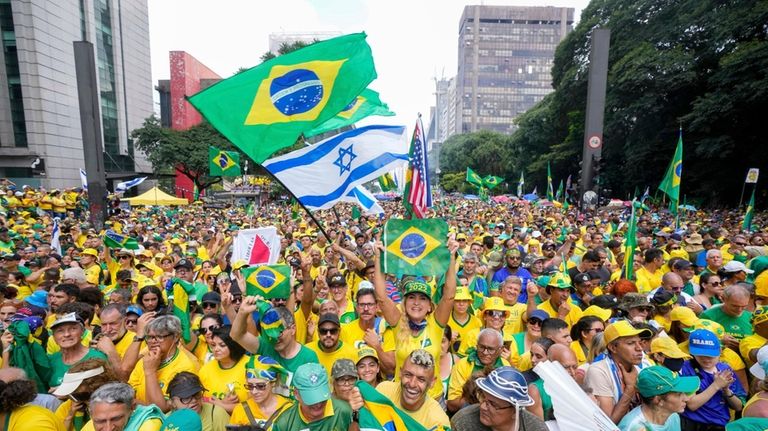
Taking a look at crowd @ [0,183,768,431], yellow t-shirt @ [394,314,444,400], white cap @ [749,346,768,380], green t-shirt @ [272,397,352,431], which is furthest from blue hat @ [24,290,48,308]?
white cap @ [749,346,768,380]

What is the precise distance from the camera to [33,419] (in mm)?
2633

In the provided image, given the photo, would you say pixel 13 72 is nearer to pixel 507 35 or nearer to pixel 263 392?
pixel 263 392

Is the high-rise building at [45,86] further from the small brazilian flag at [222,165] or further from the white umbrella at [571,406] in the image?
the white umbrella at [571,406]

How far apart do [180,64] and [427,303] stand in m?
62.8

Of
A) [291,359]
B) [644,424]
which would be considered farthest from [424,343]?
[644,424]

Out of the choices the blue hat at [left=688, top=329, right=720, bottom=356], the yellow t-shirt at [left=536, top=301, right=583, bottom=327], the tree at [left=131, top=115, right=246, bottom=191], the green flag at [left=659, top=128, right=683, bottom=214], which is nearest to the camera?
the blue hat at [left=688, top=329, right=720, bottom=356]

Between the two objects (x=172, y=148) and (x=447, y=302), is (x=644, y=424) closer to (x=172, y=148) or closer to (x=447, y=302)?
(x=447, y=302)

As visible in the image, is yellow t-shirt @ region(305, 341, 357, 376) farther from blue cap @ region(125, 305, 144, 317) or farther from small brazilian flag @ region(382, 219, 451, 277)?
blue cap @ region(125, 305, 144, 317)

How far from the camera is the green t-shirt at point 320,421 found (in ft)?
8.49

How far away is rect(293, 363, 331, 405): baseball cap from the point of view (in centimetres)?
251

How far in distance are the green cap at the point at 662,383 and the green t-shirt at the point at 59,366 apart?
409 centimetres

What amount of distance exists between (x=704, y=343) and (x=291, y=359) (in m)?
3.29

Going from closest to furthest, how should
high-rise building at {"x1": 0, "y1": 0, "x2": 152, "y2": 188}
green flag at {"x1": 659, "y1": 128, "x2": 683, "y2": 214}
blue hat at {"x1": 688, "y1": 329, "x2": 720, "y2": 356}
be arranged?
blue hat at {"x1": 688, "y1": 329, "x2": 720, "y2": 356} → green flag at {"x1": 659, "y1": 128, "x2": 683, "y2": 214} → high-rise building at {"x1": 0, "y1": 0, "x2": 152, "y2": 188}

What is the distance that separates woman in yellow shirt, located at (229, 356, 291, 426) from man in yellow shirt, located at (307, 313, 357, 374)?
2.57 ft
